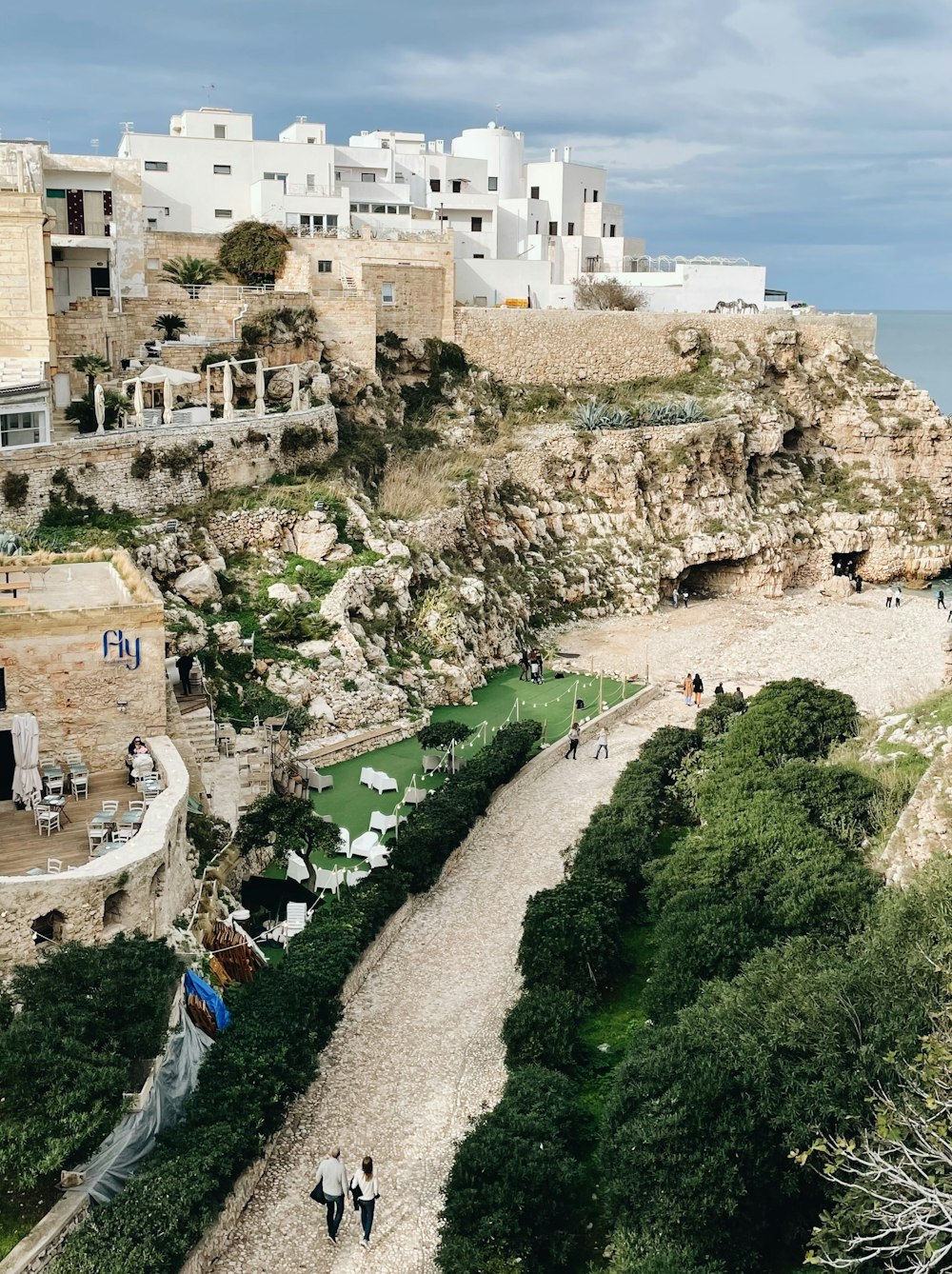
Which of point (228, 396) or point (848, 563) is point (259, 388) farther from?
point (848, 563)

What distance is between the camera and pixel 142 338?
39281 millimetres

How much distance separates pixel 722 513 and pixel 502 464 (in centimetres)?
828

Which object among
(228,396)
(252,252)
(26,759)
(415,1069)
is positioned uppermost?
(252,252)

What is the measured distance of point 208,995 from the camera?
16.6 meters

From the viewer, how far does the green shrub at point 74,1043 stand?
12.8 m

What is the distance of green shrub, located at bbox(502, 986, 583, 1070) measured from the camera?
1706 cm

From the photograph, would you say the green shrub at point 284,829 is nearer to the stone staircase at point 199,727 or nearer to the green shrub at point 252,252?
the stone staircase at point 199,727

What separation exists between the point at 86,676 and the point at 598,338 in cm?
3527

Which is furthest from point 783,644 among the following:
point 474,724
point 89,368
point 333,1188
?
point 333,1188

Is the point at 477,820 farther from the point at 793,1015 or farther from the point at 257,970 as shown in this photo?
the point at 793,1015

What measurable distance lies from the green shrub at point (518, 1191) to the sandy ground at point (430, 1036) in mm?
827

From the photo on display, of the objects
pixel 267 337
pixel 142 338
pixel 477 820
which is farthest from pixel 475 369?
pixel 477 820

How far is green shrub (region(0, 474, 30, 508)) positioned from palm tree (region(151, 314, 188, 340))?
487 inches

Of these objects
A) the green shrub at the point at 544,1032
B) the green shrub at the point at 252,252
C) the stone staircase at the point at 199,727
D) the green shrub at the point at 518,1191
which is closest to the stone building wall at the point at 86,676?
the stone staircase at the point at 199,727
